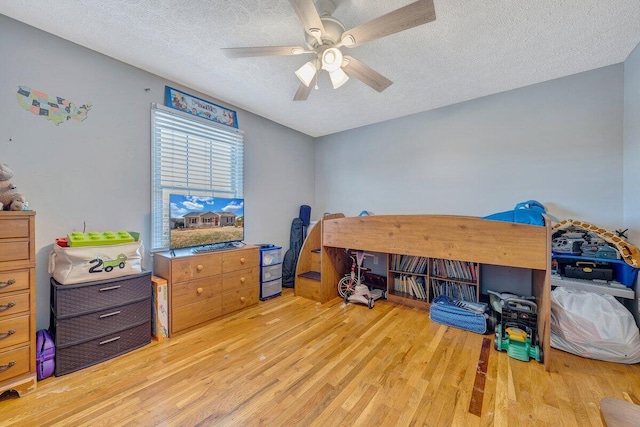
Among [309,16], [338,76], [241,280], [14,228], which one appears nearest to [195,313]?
[241,280]

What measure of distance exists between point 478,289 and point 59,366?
11.9ft

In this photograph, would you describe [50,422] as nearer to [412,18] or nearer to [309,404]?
[309,404]

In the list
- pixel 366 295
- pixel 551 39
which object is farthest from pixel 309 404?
pixel 551 39

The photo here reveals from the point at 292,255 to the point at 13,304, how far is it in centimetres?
279

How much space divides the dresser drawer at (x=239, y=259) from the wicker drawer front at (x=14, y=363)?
55.2 inches

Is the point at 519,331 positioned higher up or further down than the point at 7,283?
further down

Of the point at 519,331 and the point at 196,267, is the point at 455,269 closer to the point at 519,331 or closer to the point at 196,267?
the point at 519,331

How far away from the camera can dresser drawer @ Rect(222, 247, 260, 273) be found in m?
2.71

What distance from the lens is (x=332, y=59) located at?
67.1 inches

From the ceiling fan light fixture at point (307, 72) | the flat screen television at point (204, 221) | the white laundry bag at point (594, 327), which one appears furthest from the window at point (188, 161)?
the white laundry bag at point (594, 327)

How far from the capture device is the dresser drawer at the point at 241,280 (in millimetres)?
2695

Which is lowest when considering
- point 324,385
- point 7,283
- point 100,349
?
point 324,385

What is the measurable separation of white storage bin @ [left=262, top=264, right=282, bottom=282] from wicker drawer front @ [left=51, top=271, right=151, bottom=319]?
4.26ft

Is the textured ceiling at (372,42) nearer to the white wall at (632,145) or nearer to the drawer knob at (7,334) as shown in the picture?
the white wall at (632,145)
